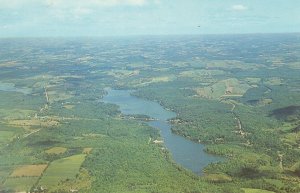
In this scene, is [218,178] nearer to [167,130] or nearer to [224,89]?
[167,130]

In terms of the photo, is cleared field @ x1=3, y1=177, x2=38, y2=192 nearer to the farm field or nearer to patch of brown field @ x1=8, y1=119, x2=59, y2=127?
the farm field

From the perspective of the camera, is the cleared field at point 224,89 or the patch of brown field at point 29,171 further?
the cleared field at point 224,89

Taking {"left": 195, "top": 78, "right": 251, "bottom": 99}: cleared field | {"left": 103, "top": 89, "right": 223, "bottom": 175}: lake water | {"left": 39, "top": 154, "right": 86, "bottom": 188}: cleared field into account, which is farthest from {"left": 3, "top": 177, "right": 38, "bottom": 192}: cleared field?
{"left": 195, "top": 78, "right": 251, "bottom": 99}: cleared field

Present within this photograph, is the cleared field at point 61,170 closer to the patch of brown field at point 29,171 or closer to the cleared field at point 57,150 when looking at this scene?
the patch of brown field at point 29,171

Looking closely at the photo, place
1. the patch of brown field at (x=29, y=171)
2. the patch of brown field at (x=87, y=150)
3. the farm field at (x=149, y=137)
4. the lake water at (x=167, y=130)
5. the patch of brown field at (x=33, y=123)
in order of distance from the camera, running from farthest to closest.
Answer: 1. the patch of brown field at (x=33, y=123)
2. the patch of brown field at (x=87, y=150)
3. the lake water at (x=167, y=130)
4. the patch of brown field at (x=29, y=171)
5. the farm field at (x=149, y=137)

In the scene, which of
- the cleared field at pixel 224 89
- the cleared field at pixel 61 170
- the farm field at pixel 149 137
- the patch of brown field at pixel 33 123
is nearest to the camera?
the farm field at pixel 149 137

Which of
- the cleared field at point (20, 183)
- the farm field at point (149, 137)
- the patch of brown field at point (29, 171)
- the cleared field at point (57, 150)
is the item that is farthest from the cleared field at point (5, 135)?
the cleared field at point (20, 183)

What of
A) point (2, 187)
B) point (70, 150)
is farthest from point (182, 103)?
point (2, 187)
